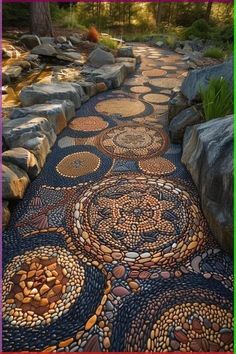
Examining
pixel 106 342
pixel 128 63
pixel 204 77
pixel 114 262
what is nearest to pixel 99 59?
pixel 128 63

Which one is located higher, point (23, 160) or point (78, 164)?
point (23, 160)

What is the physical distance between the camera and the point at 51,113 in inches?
125

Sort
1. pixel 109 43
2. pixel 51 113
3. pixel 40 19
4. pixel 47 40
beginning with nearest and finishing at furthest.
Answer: pixel 51 113 → pixel 47 40 → pixel 40 19 → pixel 109 43

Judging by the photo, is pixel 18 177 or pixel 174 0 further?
pixel 174 0

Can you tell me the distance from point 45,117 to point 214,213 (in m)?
2.24

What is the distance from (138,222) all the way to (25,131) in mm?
1580

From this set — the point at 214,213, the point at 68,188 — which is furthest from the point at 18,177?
the point at 214,213

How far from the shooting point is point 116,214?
2023mm

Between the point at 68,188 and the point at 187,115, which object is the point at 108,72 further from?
the point at 68,188

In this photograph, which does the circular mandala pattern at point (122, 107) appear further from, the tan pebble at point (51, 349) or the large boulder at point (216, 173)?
the tan pebble at point (51, 349)

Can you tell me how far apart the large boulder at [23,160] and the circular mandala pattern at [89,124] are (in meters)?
1.04

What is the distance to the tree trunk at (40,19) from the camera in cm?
700

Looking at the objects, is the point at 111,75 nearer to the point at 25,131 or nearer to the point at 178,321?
the point at 25,131

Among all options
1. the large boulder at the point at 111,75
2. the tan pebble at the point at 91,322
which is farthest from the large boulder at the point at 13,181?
the large boulder at the point at 111,75
